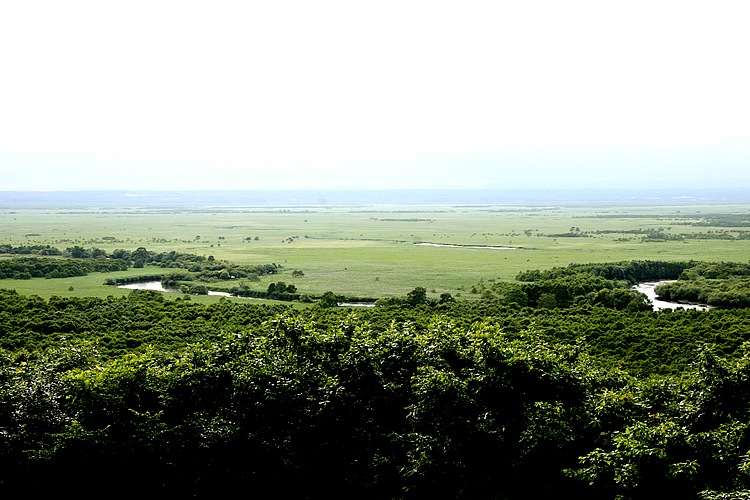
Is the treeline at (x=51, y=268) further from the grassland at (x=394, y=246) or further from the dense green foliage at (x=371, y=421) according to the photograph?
the dense green foliage at (x=371, y=421)

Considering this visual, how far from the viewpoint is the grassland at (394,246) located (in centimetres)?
5622

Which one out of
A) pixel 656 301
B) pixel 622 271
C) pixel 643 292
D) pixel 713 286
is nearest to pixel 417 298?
pixel 656 301

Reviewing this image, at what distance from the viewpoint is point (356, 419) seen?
55.8 feet

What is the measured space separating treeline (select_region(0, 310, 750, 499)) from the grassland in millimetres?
31942

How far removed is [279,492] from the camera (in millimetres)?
Result: 16516

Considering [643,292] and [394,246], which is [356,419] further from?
[394,246]

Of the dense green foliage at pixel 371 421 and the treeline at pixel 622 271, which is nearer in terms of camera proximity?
the dense green foliage at pixel 371 421

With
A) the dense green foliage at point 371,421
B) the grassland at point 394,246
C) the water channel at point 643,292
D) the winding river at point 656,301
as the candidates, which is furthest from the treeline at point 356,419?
the grassland at point 394,246

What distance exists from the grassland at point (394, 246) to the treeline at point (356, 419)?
31.9 meters

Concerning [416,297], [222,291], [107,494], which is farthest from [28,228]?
→ [107,494]

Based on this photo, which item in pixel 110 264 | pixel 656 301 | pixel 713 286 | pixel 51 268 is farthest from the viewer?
pixel 110 264

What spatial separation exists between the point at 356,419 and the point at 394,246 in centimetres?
7103

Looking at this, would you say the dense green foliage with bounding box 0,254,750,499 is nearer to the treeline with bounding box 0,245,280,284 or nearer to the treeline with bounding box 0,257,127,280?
the treeline with bounding box 0,245,280,284

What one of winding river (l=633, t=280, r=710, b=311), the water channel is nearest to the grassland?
the water channel
